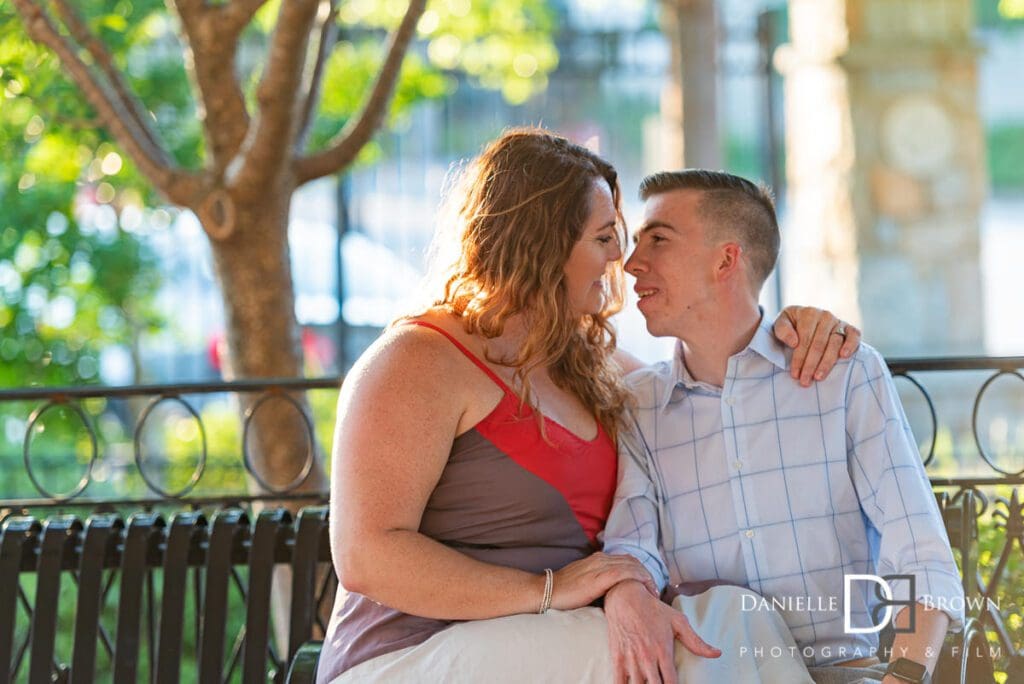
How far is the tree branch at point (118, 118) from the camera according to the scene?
3725 millimetres

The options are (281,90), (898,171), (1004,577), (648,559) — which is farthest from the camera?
(898,171)

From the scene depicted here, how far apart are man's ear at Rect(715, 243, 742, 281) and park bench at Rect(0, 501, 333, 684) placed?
3.88 ft

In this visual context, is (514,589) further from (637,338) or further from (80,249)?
(637,338)

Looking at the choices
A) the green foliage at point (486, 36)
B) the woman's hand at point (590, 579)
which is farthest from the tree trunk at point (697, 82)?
the woman's hand at point (590, 579)

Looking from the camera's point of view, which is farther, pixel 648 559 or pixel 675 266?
→ pixel 675 266

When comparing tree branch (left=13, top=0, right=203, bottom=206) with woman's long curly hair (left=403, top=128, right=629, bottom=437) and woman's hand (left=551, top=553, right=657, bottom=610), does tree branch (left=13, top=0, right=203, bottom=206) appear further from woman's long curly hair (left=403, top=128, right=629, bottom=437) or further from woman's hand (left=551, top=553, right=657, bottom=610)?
woman's hand (left=551, top=553, right=657, bottom=610)

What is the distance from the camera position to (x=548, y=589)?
99.5 inches

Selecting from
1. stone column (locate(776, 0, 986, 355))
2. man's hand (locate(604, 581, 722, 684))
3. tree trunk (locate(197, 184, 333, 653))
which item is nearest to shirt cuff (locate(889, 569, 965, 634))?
man's hand (locate(604, 581, 722, 684))

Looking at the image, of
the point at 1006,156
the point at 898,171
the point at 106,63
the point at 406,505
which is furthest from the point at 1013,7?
the point at 1006,156

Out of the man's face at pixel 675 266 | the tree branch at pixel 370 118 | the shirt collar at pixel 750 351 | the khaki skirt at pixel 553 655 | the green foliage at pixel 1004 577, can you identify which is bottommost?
the green foliage at pixel 1004 577

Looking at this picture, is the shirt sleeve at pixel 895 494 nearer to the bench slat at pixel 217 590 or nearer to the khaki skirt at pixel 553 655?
the khaki skirt at pixel 553 655

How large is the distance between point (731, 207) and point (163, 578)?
5.41 ft

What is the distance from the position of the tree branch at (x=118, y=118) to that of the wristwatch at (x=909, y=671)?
259 centimetres

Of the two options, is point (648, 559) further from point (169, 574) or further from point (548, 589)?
point (169, 574)
